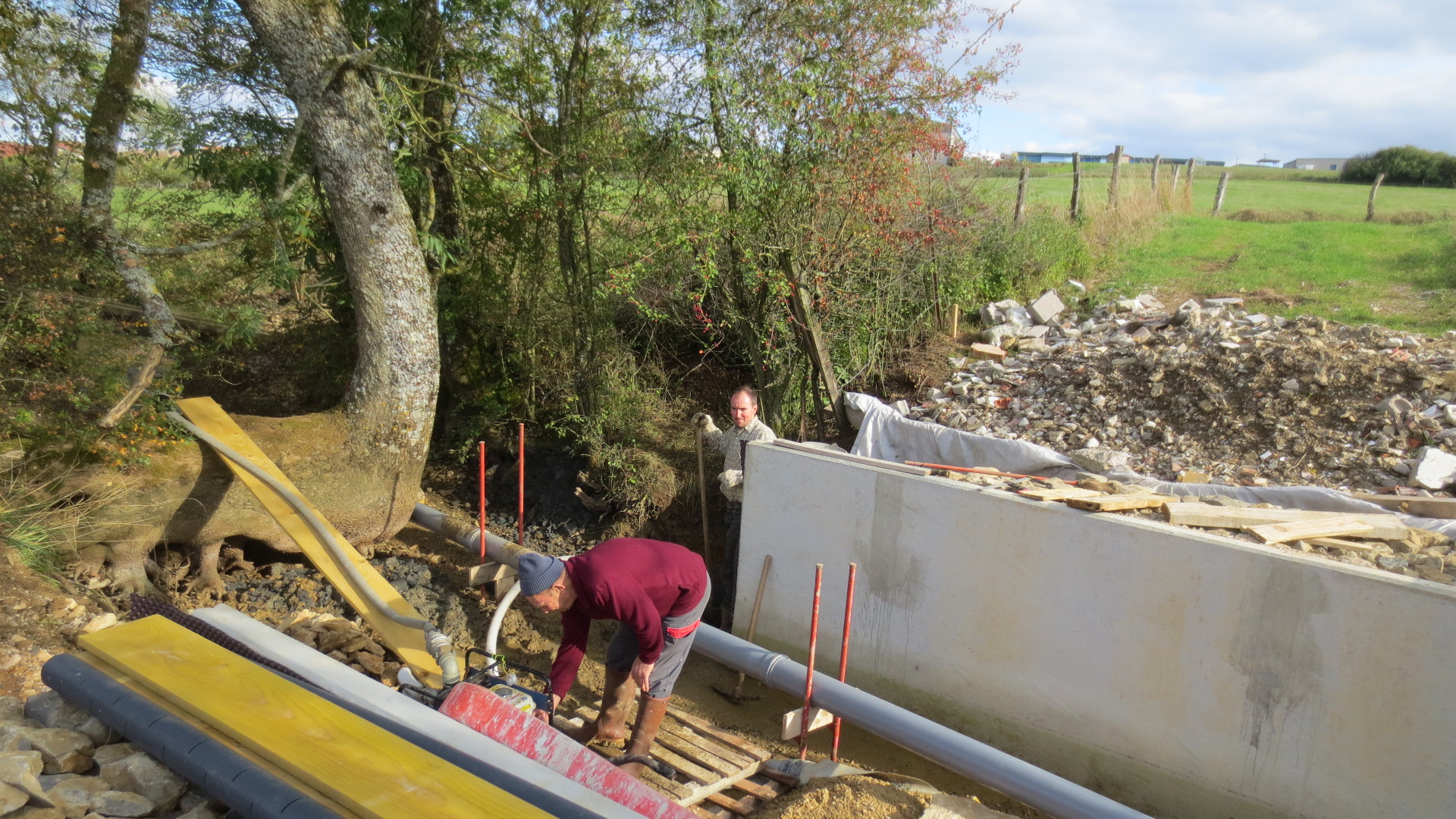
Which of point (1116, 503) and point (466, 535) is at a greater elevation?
point (1116, 503)

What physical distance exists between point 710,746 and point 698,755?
0.15 m

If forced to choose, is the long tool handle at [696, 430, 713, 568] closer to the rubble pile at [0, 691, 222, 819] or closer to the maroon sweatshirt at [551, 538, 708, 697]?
the maroon sweatshirt at [551, 538, 708, 697]

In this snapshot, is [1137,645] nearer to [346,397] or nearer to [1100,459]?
[1100,459]

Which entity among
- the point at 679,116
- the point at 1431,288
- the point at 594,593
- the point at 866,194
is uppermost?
the point at 679,116

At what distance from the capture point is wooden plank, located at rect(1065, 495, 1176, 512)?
16.2 ft

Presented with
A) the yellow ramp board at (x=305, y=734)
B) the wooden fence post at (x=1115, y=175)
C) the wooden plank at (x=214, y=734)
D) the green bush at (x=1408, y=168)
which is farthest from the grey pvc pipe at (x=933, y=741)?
the green bush at (x=1408, y=168)

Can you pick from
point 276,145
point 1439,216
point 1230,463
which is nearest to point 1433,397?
point 1230,463

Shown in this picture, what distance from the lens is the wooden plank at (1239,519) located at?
481 centimetres

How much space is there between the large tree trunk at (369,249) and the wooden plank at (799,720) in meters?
4.04

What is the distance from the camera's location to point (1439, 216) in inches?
666

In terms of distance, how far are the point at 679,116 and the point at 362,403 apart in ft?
11.9

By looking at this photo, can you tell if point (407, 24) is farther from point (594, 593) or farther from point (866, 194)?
point (594, 593)

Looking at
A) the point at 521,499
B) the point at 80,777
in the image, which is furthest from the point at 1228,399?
the point at 80,777

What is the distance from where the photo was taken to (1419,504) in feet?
18.0
